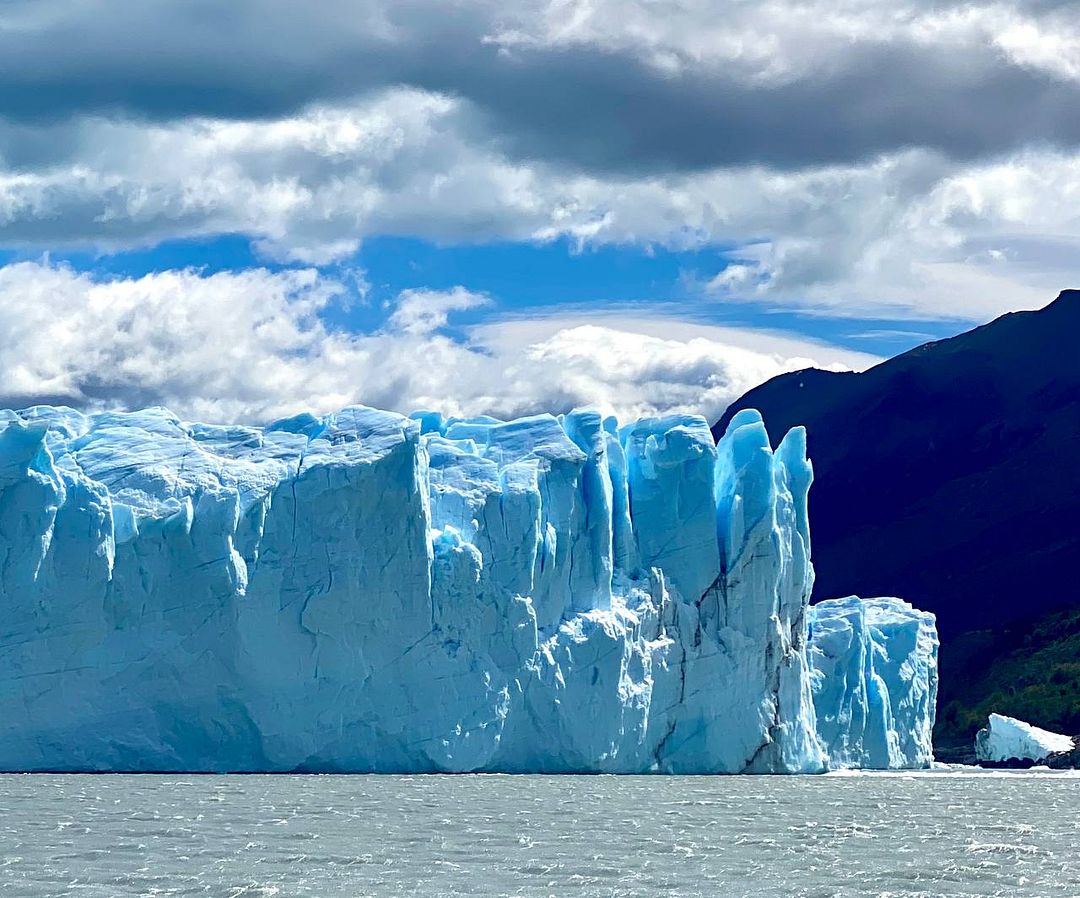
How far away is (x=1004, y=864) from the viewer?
66.3ft

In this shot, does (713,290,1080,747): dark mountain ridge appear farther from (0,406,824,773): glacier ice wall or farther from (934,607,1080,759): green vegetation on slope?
(0,406,824,773): glacier ice wall

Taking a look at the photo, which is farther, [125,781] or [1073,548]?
[1073,548]

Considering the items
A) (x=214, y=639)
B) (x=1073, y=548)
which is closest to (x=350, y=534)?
(x=214, y=639)

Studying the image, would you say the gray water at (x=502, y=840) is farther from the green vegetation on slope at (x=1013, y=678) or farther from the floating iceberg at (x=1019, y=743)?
the green vegetation on slope at (x=1013, y=678)

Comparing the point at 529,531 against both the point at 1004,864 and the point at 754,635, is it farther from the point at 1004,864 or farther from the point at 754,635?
the point at 1004,864

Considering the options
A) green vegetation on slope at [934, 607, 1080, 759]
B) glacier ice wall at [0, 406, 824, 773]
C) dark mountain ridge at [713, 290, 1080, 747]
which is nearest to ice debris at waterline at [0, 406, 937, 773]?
glacier ice wall at [0, 406, 824, 773]

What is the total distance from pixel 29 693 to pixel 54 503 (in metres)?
2.98

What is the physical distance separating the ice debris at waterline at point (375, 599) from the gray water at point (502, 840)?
91cm

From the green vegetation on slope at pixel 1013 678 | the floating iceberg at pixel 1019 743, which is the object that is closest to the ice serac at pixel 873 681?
the floating iceberg at pixel 1019 743

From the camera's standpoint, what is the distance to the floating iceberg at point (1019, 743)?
49344 mm

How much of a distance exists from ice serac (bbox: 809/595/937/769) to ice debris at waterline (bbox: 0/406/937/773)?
4.60 meters

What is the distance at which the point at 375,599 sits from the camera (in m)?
28.5

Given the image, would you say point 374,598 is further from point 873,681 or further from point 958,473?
point 958,473

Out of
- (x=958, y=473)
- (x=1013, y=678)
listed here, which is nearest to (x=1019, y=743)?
(x=1013, y=678)
